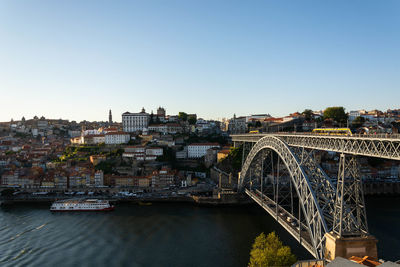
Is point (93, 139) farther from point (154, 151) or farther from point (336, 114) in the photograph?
point (336, 114)

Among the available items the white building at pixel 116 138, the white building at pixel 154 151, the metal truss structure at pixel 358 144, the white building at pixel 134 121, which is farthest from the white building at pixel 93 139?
the metal truss structure at pixel 358 144

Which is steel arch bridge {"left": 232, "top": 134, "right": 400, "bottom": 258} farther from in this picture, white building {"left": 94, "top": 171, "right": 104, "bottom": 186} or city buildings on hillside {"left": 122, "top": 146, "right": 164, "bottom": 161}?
city buildings on hillside {"left": 122, "top": 146, "right": 164, "bottom": 161}

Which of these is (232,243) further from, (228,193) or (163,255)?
(228,193)

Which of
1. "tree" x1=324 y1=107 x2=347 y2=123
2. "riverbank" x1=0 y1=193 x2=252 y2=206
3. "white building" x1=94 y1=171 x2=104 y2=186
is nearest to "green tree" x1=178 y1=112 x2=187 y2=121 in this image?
"tree" x1=324 y1=107 x2=347 y2=123

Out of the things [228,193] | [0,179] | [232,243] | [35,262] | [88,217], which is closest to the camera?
[35,262]

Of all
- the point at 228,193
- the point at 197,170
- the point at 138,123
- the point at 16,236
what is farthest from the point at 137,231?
the point at 138,123
